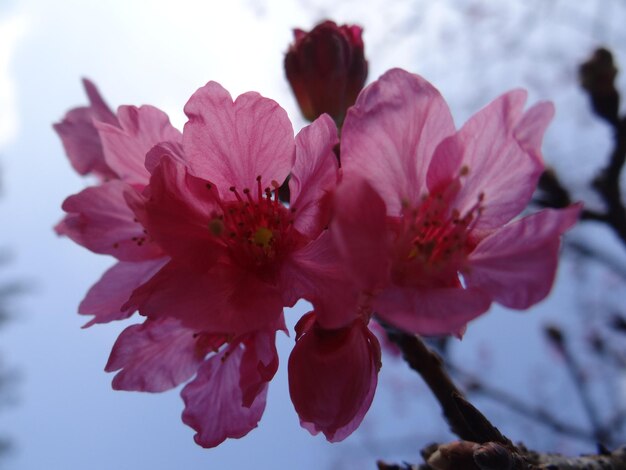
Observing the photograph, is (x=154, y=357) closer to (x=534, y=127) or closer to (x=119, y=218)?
(x=119, y=218)

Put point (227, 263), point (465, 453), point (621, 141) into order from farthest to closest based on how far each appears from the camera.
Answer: point (621, 141) < point (227, 263) < point (465, 453)

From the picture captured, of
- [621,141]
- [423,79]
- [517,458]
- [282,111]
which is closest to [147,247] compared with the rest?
[282,111]

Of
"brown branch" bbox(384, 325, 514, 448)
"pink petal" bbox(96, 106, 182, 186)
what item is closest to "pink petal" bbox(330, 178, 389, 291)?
"brown branch" bbox(384, 325, 514, 448)

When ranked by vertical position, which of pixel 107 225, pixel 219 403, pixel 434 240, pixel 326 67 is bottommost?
pixel 219 403

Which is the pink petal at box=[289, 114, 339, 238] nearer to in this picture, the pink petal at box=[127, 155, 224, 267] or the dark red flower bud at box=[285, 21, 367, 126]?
the pink petal at box=[127, 155, 224, 267]

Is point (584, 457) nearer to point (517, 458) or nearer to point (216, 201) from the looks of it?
point (517, 458)

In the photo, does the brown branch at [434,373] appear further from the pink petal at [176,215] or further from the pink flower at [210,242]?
the pink petal at [176,215]

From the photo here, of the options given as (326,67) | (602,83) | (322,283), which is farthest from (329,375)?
(602,83)
